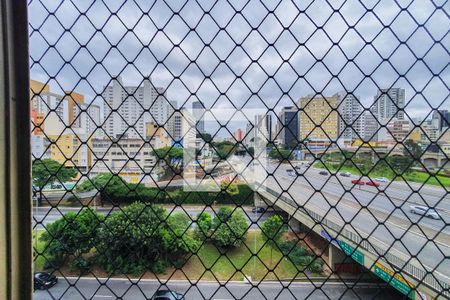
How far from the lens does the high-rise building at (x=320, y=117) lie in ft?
2.25

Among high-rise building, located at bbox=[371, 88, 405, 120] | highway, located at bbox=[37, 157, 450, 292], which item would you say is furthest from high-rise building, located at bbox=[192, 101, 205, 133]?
high-rise building, located at bbox=[371, 88, 405, 120]

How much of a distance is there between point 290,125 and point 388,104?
266mm

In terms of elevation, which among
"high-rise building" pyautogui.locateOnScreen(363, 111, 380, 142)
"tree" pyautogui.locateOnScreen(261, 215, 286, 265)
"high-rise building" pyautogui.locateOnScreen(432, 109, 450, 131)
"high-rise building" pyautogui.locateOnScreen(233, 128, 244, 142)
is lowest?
"tree" pyautogui.locateOnScreen(261, 215, 286, 265)

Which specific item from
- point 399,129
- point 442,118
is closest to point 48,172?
point 399,129

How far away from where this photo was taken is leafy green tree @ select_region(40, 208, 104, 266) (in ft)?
2.31

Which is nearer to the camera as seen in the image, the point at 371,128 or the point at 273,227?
the point at 371,128

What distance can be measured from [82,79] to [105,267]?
53 centimetres

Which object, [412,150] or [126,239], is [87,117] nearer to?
[126,239]

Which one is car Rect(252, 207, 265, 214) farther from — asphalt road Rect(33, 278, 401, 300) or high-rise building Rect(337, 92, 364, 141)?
high-rise building Rect(337, 92, 364, 141)

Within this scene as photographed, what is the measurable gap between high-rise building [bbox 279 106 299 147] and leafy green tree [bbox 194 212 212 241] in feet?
1.04

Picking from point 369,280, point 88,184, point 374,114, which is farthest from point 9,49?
point 369,280

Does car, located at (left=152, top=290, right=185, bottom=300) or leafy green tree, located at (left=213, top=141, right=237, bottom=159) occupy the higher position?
leafy green tree, located at (left=213, top=141, right=237, bottom=159)

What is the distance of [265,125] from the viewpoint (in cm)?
70

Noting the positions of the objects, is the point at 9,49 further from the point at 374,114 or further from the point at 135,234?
the point at 374,114
